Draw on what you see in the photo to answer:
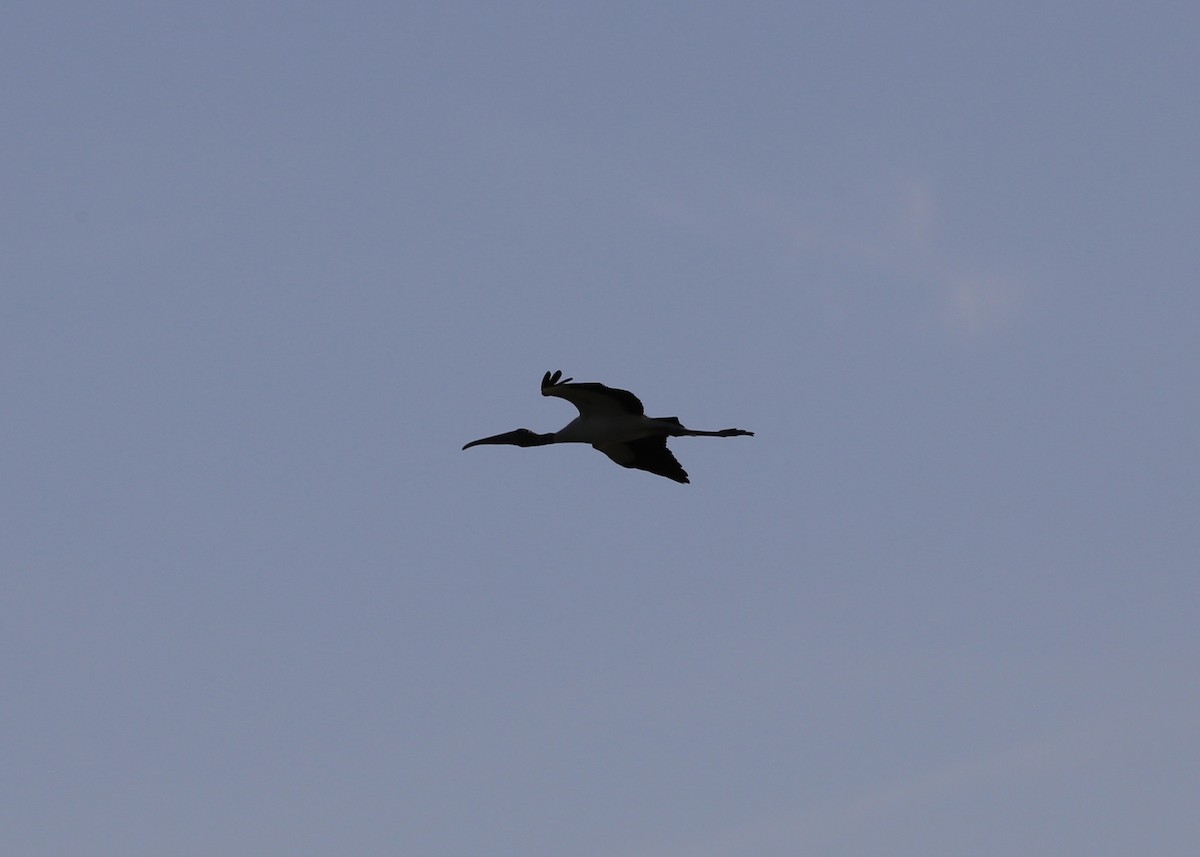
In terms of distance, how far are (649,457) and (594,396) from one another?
2701mm

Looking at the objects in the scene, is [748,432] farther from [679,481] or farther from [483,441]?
[483,441]

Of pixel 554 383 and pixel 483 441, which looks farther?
pixel 483 441

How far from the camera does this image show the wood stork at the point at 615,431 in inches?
1423

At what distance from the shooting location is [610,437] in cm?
3741

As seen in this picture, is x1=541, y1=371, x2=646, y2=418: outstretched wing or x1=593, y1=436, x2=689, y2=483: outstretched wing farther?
x1=593, y1=436, x2=689, y2=483: outstretched wing

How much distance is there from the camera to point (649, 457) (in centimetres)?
3853

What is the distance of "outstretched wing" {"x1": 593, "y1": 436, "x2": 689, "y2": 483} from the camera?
38.3 meters

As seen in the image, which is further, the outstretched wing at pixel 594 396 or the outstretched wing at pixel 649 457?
the outstretched wing at pixel 649 457

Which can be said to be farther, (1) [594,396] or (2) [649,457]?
(2) [649,457]

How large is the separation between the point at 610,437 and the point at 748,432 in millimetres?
2480

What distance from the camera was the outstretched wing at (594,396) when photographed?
35.9 meters

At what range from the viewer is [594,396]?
36281mm

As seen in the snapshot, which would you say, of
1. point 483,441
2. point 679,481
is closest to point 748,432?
point 679,481

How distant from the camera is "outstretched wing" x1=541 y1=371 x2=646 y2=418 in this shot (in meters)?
35.9
